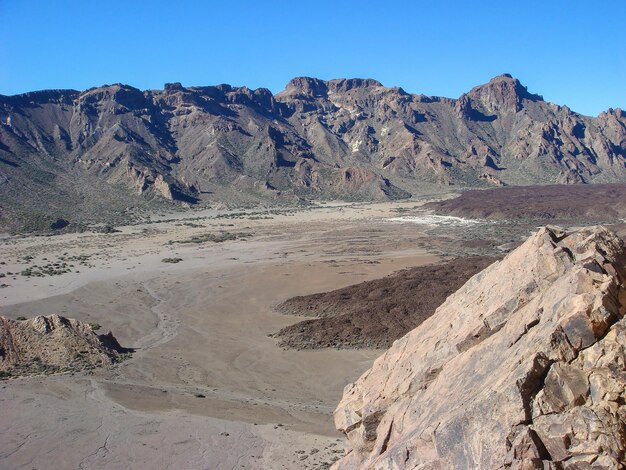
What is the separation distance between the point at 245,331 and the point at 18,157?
4524 inches

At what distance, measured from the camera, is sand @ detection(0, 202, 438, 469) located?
17203mm

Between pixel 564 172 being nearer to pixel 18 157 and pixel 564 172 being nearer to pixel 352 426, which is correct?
pixel 18 157

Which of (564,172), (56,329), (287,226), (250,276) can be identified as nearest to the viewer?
(56,329)

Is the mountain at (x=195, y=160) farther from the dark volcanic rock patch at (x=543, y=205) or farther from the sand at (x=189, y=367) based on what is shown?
the sand at (x=189, y=367)

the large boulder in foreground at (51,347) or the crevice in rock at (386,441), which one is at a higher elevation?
the crevice in rock at (386,441)

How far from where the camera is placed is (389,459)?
10.1 metres

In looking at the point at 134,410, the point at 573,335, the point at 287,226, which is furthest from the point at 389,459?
the point at 287,226

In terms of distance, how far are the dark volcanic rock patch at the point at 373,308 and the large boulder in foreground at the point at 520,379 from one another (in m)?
16.5

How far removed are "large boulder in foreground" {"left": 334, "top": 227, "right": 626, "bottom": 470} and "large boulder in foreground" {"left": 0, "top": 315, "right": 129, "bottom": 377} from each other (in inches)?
652

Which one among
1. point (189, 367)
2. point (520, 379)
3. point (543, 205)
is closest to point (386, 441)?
point (520, 379)

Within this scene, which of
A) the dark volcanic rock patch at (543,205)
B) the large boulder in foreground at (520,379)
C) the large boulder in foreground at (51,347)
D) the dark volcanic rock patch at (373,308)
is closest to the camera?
the large boulder in foreground at (520,379)

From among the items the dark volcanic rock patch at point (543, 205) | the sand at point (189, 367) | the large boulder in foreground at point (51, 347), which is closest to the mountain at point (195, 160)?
the dark volcanic rock patch at point (543, 205)

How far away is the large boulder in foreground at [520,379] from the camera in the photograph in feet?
26.2

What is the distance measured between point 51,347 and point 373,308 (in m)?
18.0
